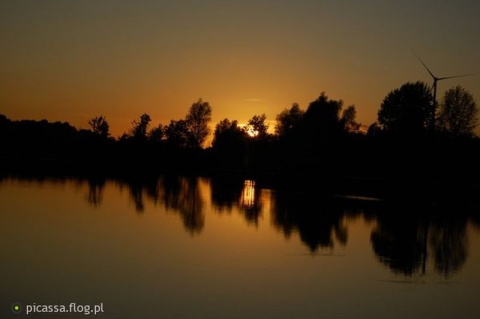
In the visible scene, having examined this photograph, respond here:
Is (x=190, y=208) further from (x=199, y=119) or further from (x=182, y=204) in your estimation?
(x=199, y=119)

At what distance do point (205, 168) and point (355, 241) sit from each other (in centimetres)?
8273

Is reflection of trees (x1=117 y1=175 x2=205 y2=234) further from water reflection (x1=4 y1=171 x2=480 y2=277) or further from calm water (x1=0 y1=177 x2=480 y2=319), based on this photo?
calm water (x1=0 y1=177 x2=480 y2=319)

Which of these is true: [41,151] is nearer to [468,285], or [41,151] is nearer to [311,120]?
[311,120]

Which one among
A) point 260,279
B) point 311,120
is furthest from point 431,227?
point 311,120

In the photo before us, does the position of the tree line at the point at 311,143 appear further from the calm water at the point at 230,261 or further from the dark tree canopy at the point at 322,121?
the calm water at the point at 230,261

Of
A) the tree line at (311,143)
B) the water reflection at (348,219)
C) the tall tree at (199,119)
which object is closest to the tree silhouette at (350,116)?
the tree line at (311,143)

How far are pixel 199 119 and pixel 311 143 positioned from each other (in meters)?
53.2

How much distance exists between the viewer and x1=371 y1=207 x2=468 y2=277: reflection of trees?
751 inches

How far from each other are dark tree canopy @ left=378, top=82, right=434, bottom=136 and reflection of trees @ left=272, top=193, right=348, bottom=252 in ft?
175

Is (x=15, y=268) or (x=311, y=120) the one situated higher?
(x=311, y=120)

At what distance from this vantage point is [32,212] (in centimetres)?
2553

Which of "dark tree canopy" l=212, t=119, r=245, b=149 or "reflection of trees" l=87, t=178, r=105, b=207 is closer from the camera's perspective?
"reflection of trees" l=87, t=178, r=105, b=207

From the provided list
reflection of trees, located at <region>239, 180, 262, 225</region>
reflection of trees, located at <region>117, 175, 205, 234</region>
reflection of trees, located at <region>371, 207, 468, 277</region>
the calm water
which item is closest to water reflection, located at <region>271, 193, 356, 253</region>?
the calm water

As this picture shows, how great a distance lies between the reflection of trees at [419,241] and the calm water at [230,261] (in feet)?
0.24
